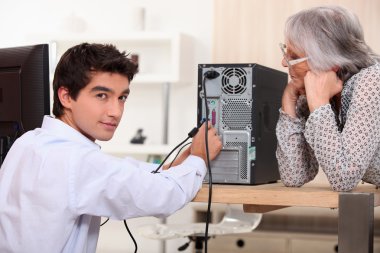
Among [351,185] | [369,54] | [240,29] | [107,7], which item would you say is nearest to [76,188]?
[351,185]

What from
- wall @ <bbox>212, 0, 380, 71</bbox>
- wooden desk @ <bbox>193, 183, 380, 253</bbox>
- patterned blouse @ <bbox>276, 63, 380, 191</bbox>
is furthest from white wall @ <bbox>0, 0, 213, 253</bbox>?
wooden desk @ <bbox>193, 183, 380, 253</bbox>

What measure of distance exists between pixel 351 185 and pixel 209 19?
3.02m

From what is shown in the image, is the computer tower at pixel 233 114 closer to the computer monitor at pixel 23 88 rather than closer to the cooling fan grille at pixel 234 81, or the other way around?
the cooling fan grille at pixel 234 81

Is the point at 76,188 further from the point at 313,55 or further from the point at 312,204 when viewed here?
the point at 313,55

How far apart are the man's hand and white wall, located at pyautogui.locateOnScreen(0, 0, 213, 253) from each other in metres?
2.74

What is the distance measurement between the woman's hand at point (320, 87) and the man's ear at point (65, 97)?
578mm

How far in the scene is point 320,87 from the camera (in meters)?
1.64

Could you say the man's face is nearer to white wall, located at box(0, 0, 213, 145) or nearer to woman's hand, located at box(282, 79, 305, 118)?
woman's hand, located at box(282, 79, 305, 118)

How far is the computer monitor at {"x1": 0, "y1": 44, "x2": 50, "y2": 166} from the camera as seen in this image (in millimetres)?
1718

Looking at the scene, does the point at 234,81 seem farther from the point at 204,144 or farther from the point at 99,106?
the point at 99,106

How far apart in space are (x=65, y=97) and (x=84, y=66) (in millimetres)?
95

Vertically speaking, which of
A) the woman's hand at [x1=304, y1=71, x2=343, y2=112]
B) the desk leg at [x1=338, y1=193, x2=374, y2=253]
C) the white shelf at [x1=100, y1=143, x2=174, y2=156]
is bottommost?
the white shelf at [x1=100, y1=143, x2=174, y2=156]

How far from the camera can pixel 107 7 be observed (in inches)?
184

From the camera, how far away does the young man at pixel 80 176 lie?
1.47 metres
